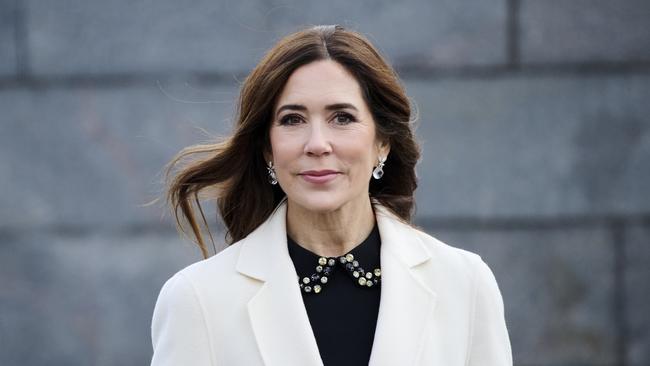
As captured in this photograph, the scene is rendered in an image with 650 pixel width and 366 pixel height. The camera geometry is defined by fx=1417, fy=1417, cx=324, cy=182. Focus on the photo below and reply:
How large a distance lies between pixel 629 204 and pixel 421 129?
118 centimetres

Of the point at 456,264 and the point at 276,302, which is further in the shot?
the point at 456,264

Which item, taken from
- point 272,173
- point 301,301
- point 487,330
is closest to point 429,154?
point 272,173

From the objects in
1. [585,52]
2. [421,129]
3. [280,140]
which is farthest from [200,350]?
[585,52]

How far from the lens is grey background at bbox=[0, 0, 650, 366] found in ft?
24.7

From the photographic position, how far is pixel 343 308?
414cm

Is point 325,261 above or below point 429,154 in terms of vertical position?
below

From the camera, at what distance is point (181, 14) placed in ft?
24.9

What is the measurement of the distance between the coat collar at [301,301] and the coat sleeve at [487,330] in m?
0.15

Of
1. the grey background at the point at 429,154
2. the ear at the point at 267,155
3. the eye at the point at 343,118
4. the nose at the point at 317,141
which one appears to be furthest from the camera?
the grey background at the point at 429,154

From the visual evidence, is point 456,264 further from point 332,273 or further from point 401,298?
point 332,273

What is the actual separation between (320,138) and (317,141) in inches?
0.6

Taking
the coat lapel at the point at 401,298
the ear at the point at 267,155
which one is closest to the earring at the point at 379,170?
the coat lapel at the point at 401,298

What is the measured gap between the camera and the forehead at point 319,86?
13.2 ft

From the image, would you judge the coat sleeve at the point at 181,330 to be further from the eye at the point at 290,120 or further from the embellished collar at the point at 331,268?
the eye at the point at 290,120
